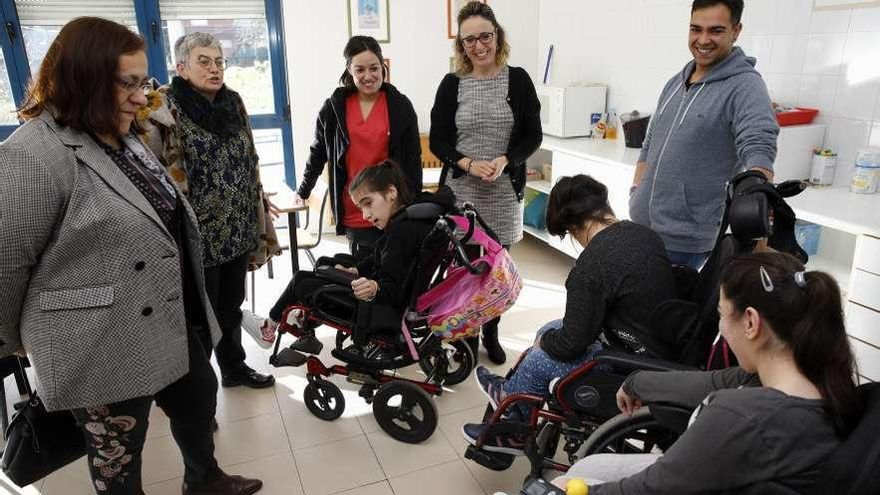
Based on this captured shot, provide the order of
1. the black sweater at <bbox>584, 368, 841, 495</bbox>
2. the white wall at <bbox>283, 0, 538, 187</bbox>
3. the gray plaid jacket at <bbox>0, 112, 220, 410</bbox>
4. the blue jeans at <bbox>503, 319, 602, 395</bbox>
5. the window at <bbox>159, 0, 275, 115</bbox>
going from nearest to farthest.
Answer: the black sweater at <bbox>584, 368, 841, 495</bbox>, the gray plaid jacket at <bbox>0, 112, 220, 410</bbox>, the blue jeans at <bbox>503, 319, 602, 395</bbox>, the window at <bbox>159, 0, 275, 115</bbox>, the white wall at <bbox>283, 0, 538, 187</bbox>

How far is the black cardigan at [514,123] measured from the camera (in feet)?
8.28

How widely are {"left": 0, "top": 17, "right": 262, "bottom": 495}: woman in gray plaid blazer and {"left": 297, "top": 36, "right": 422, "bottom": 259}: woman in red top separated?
1.11 meters

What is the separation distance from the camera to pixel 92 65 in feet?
4.18

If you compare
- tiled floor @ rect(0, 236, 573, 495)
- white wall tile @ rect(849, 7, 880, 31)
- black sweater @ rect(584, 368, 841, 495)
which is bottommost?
tiled floor @ rect(0, 236, 573, 495)

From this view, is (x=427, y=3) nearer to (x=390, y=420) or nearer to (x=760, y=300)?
(x=390, y=420)

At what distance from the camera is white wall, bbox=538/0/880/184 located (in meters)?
2.67

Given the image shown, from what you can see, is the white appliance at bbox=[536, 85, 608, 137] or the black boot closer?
the black boot

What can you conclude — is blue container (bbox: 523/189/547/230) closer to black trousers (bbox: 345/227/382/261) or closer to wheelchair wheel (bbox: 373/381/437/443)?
black trousers (bbox: 345/227/382/261)

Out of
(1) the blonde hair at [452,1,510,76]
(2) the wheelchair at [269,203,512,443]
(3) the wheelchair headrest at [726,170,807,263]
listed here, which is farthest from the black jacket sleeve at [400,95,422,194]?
(3) the wheelchair headrest at [726,170,807,263]

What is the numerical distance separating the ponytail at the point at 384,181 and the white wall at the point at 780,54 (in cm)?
206

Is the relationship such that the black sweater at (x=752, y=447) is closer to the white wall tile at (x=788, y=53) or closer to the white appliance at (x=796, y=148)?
the white appliance at (x=796, y=148)

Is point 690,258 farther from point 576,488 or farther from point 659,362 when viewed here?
point 576,488

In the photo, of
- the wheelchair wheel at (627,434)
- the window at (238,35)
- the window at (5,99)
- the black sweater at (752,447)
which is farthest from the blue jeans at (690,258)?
the window at (5,99)

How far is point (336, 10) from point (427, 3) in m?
0.72
